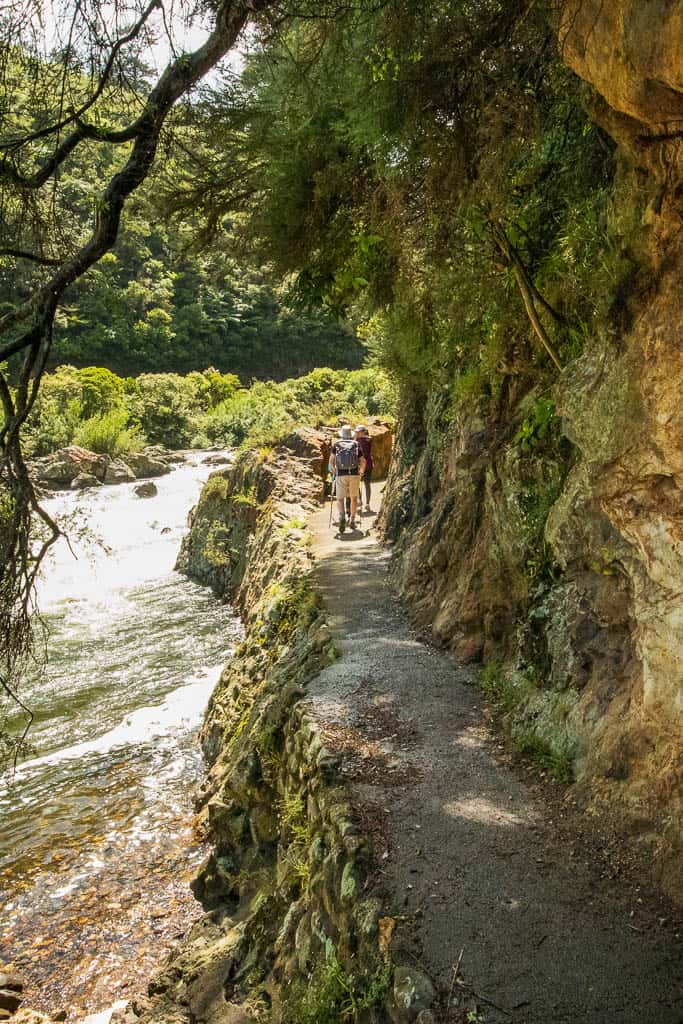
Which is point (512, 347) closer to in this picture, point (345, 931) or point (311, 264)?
point (311, 264)

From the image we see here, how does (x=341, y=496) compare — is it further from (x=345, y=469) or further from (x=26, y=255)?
(x=26, y=255)

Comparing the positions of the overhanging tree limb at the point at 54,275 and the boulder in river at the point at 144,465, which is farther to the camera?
the boulder in river at the point at 144,465

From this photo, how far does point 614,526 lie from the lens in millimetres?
4711

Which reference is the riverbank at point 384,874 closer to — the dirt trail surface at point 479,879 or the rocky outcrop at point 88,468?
the dirt trail surface at point 479,879

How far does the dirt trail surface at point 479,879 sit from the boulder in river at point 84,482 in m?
18.2

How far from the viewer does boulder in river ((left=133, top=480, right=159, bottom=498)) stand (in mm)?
23156

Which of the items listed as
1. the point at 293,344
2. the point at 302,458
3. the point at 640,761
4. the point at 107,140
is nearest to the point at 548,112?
the point at 107,140

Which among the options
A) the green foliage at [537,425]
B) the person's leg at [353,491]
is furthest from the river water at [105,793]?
the green foliage at [537,425]

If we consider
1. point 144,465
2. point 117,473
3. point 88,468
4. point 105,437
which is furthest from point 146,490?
point 105,437

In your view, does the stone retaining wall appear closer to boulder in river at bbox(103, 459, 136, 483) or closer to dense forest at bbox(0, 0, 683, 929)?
dense forest at bbox(0, 0, 683, 929)

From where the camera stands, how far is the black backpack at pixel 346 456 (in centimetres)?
1324

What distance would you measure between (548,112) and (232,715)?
21.9 ft

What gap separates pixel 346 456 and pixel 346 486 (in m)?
0.50

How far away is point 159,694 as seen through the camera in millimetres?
11289
